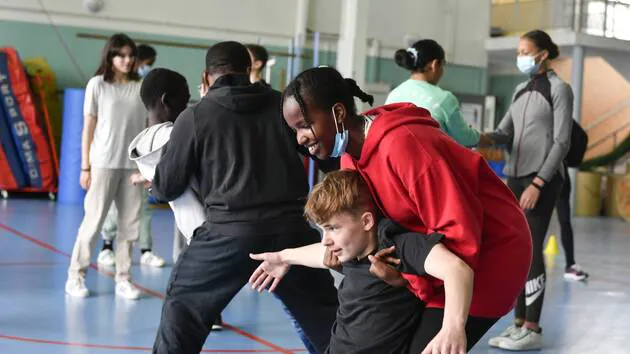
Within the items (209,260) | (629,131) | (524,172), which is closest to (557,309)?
(524,172)

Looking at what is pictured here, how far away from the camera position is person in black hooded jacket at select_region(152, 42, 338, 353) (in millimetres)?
3312

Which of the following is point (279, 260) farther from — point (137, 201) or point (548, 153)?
point (137, 201)

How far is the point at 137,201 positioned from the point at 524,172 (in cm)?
248

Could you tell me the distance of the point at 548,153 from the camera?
5.01m

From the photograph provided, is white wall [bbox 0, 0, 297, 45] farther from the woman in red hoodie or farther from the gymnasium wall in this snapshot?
the woman in red hoodie

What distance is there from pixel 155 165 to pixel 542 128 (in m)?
2.45

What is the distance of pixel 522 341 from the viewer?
16.3ft

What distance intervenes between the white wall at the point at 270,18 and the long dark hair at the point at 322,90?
36.2ft

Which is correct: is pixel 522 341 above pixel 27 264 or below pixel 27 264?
above

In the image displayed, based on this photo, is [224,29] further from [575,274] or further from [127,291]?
[127,291]

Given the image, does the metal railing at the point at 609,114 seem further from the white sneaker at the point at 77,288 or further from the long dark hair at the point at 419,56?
the long dark hair at the point at 419,56

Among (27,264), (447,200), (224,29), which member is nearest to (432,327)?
(447,200)

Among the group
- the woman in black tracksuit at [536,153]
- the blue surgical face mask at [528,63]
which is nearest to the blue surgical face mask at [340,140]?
the woman in black tracksuit at [536,153]

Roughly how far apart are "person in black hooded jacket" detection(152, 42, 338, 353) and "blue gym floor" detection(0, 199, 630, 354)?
140cm
